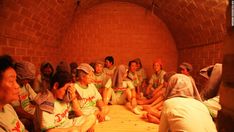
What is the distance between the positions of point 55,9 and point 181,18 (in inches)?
137

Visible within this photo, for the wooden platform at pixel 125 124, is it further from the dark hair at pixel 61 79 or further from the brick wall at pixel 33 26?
the brick wall at pixel 33 26

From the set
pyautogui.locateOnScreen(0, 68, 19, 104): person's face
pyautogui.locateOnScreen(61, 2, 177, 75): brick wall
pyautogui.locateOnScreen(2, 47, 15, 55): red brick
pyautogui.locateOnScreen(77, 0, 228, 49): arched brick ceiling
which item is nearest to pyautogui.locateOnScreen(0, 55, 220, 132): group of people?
pyautogui.locateOnScreen(0, 68, 19, 104): person's face

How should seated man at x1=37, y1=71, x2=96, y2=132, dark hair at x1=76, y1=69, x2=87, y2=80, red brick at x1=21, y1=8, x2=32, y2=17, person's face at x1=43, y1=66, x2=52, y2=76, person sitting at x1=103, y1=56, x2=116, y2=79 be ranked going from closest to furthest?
seated man at x1=37, y1=71, x2=96, y2=132 → dark hair at x1=76, y1=69, x2=87, y2=80 → red brick at x1=21, y1=8, x2=32, y2=17 → person's face at x1=43, y1=66, x2=52, y2=76 → person sitting at x1=103, y1=56, x2=116, y2=79

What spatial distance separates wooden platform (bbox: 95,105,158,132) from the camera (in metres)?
3.80

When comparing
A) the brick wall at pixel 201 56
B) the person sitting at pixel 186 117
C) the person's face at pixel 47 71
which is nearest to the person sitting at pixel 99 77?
the person's face at pixel 47 71

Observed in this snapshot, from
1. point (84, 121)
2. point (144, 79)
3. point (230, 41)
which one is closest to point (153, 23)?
point (144, 79)

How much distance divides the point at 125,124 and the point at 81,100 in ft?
3.28

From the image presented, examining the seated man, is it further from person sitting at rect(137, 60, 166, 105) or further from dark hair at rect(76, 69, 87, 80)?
person sitting at rect(137, 60, 166, 105)

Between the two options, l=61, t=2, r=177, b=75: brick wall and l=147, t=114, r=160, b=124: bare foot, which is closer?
l=147, t=114, r=160, b=124: bare foot

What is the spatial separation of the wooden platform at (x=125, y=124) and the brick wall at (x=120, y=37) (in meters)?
2.98

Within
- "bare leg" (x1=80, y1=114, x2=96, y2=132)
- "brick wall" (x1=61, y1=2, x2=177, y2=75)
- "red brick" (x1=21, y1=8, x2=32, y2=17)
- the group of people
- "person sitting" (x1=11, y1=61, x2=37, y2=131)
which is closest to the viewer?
the group of people

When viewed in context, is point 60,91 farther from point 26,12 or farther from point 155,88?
point 155,88

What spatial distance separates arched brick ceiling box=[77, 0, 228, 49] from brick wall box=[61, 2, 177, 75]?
0.98ft

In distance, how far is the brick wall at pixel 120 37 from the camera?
729cm
